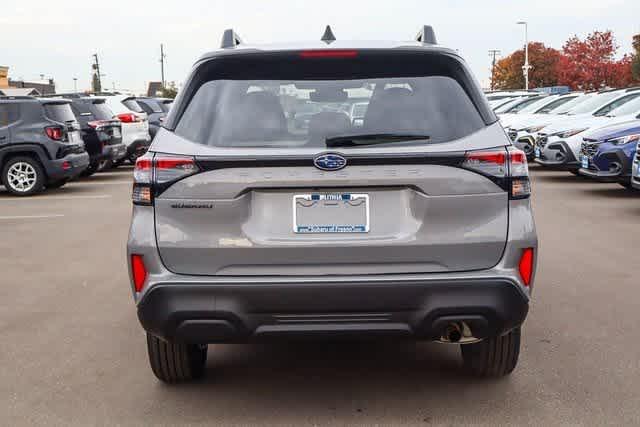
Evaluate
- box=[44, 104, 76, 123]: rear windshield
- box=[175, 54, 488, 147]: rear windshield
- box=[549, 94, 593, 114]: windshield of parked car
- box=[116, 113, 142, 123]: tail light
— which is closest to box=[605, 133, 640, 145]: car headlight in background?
box=[549, 94, 593, 114]: windshield of parked car

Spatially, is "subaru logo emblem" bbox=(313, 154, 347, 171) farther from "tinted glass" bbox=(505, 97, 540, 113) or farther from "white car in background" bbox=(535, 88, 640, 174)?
"tinted glass" bbox=(505, 97, 540, 113)

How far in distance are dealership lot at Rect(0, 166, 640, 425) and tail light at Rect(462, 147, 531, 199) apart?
107cm

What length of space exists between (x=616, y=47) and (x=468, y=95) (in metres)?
97.8

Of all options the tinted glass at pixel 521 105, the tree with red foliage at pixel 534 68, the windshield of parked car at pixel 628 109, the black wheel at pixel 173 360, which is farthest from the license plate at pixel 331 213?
the tree with red foliage at pixel 534 68

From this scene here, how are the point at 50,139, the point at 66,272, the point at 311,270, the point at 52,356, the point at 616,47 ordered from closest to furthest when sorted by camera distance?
the point at 311,270 < the point at 52,356 < the point at 66,272 < the point at 50,139 < the point at 616,47

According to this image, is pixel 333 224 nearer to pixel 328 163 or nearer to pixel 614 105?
pixel 328 163

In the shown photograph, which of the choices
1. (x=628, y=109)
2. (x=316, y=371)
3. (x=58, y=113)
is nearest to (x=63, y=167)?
(x=58, y=113)

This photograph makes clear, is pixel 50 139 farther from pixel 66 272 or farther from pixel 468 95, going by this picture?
pixel 468 95

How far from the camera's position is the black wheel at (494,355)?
14.6ft

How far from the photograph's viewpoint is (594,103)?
18422 mm

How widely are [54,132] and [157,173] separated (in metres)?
11.8

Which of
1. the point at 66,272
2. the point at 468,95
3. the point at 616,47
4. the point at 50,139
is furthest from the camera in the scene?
the point at 616,47

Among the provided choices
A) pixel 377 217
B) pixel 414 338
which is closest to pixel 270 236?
pixel 377 217

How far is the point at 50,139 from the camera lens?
1495 centimetres
